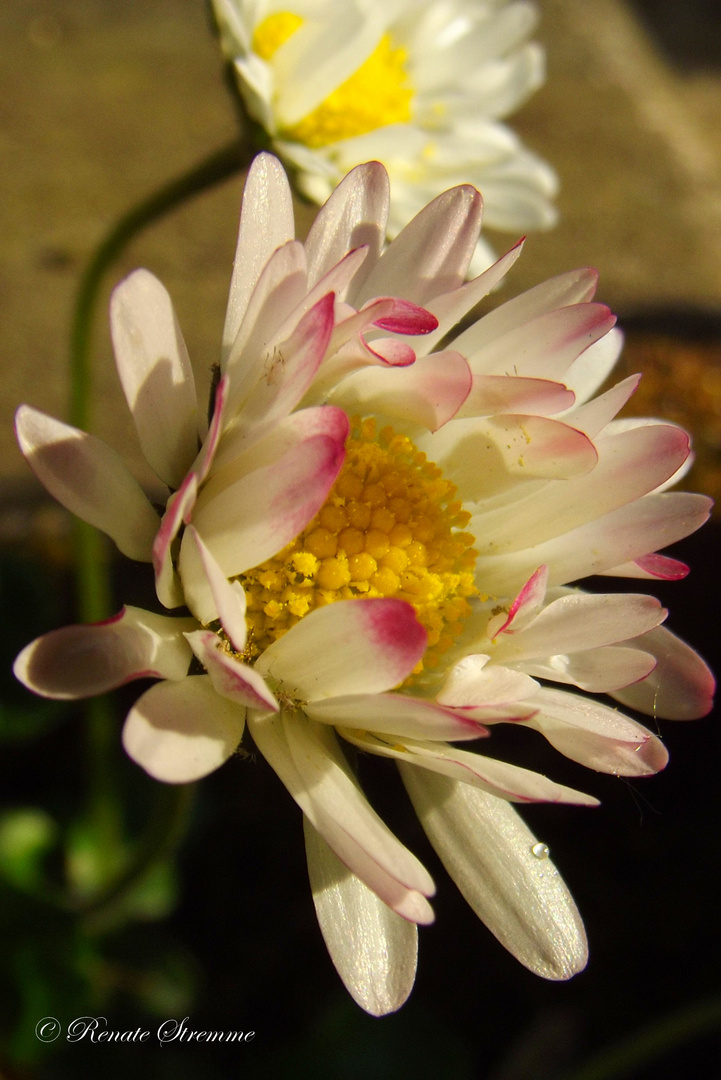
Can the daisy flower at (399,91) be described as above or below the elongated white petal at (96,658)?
above

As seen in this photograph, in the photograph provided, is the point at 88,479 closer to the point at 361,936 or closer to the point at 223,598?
the point at 223,598

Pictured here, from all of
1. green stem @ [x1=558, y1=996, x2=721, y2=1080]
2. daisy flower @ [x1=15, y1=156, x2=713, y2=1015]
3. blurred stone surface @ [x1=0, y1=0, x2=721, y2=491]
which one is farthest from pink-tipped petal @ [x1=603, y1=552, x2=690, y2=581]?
blurred stone surface @ [x1=0, y1=0, x2=721, y2=491]

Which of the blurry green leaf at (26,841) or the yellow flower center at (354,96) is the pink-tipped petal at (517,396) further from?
the blurry green leaf at (26,841)

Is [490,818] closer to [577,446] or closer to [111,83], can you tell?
[577,446]

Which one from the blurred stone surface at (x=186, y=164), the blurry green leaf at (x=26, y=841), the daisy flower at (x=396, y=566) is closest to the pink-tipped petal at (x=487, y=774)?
the daisy flower at (x=396, y=566)

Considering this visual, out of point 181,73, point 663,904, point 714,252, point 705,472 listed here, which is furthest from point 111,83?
point 663,904

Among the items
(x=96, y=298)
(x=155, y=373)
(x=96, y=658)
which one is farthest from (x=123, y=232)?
(x=96, y=658)
